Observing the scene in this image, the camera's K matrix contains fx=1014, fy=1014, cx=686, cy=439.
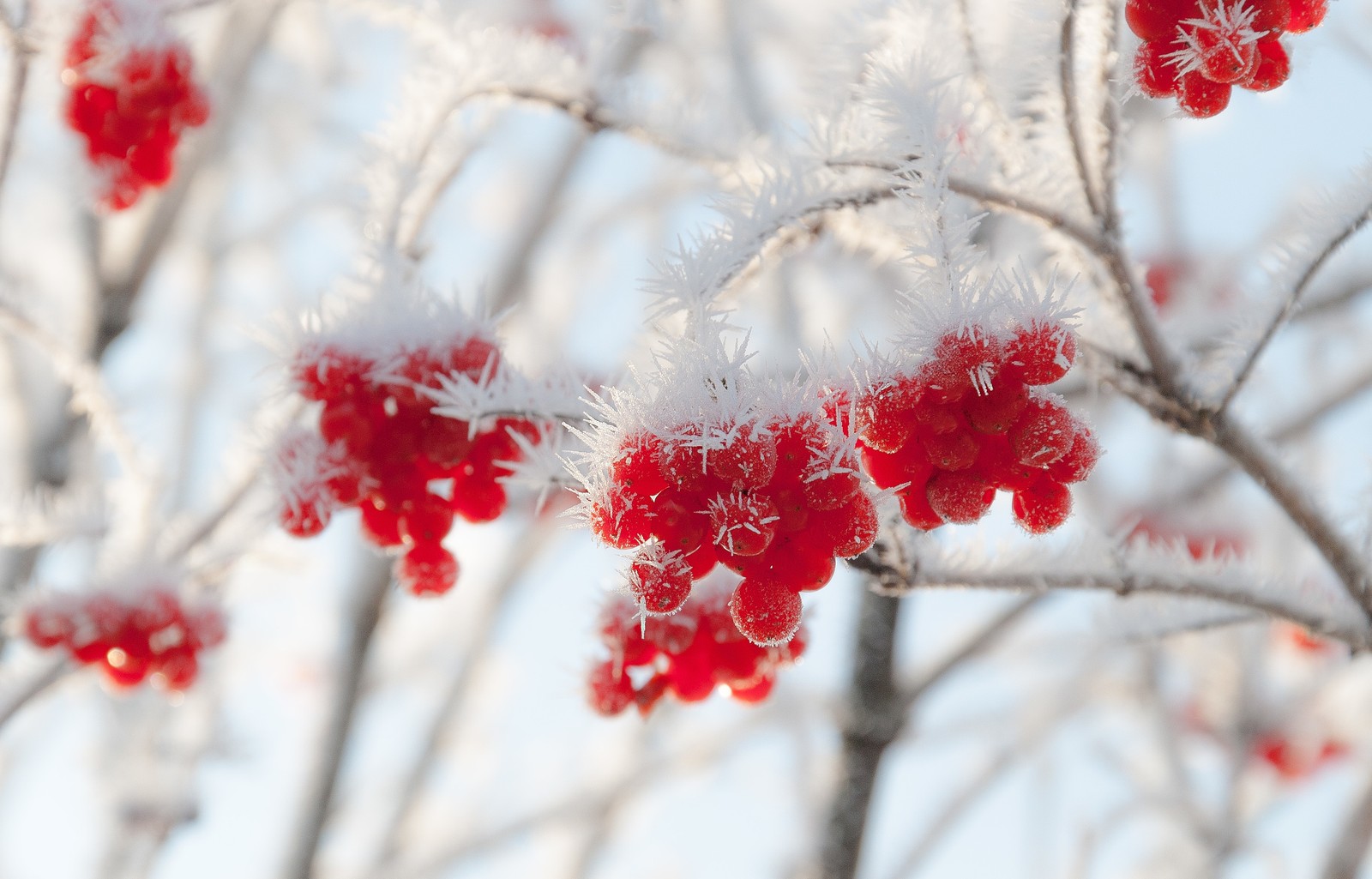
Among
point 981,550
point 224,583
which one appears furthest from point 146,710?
point 981,550

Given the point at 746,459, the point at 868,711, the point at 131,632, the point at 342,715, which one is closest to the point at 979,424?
the point at 746,459

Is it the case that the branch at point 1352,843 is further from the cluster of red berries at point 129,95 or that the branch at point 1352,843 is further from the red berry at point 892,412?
the cluster of red berries at point 129,95

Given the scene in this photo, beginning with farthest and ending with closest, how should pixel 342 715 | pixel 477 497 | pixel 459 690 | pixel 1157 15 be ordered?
pixel 459 690 → pixel 342 715 → pixel 477 497 → pixel 1157 15

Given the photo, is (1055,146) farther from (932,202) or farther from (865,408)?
(865,408)

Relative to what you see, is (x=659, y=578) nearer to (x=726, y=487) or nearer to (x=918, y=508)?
(x=726, y=487)

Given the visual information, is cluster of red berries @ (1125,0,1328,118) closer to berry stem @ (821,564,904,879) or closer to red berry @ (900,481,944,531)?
red berry @ (900,481,944,531)

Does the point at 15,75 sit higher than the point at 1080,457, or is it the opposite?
the point at 1080,457

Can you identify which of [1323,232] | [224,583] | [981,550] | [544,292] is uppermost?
[1323,232]
